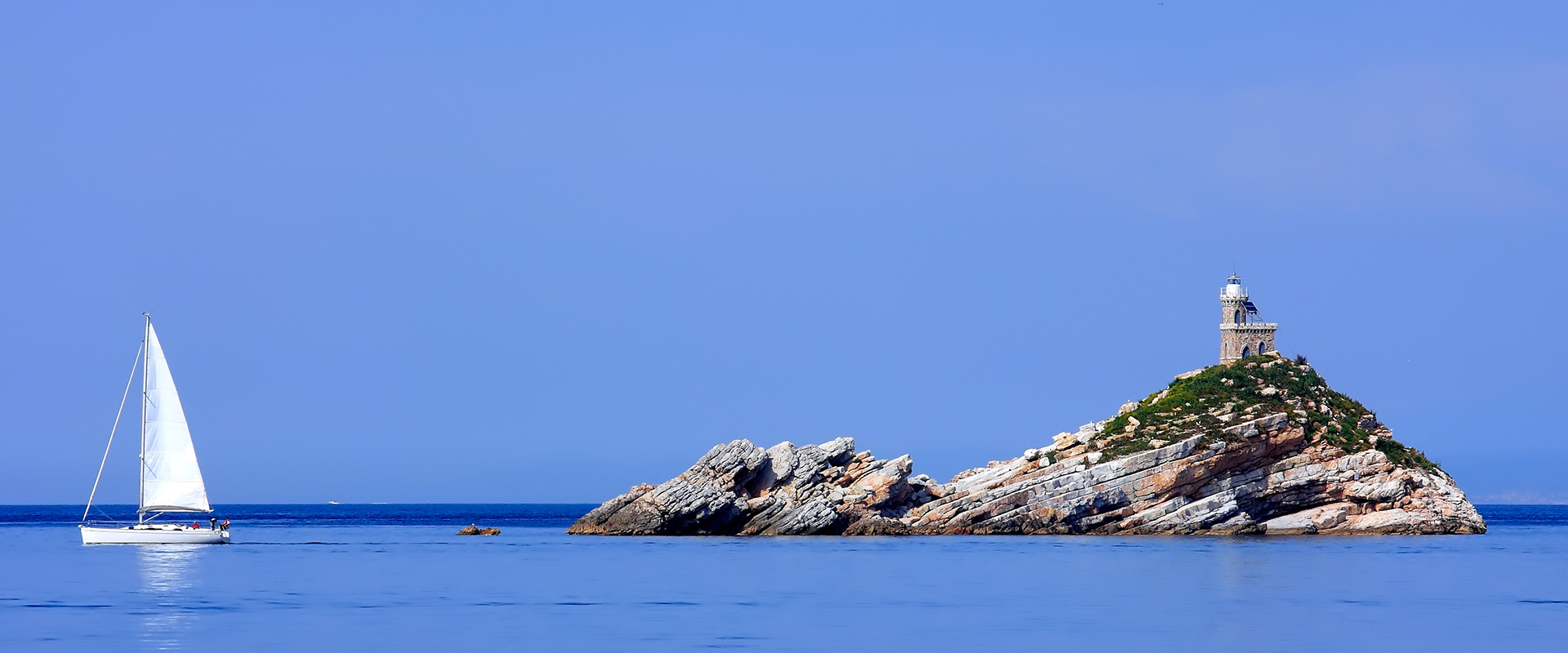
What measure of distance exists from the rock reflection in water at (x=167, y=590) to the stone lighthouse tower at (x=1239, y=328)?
237 ft

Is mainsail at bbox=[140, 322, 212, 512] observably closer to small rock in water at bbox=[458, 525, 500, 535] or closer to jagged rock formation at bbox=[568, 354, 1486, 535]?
jagged rock formation at bbox=[568, 354, 1486, 535]

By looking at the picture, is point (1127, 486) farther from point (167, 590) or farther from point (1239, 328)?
point (167, 590)

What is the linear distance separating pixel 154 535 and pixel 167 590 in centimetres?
2578

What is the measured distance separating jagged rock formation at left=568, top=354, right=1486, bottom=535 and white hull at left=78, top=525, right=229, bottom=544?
24.2m

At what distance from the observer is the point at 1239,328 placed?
386ft

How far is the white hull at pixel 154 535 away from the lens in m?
81.5

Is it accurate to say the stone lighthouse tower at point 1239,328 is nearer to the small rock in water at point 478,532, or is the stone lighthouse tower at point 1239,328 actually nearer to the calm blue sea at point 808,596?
the calm blue sea at point 808,596

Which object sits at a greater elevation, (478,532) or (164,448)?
(164,448)

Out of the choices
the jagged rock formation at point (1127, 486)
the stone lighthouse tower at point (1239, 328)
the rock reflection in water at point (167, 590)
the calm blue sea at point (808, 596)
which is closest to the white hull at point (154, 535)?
the rock reflection in water at point (167, 590)

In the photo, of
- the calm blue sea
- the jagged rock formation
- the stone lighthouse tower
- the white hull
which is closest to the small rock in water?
the jagged rock formation

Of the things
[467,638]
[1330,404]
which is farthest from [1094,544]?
[467,638]

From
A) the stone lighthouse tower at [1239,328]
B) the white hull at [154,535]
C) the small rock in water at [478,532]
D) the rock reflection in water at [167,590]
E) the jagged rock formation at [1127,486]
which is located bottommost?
the rock reflection in water at [167,590]

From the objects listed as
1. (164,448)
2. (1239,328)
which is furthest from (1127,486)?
(164,448)

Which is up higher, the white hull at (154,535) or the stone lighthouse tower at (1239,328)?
the stone lighthouse tower at (1239,328)
